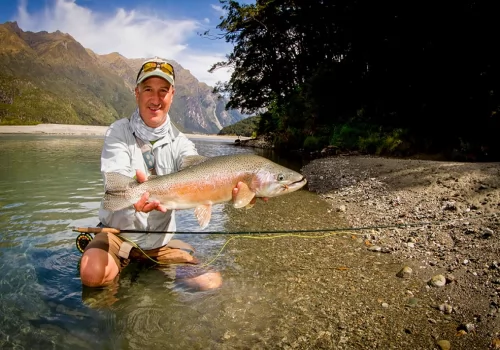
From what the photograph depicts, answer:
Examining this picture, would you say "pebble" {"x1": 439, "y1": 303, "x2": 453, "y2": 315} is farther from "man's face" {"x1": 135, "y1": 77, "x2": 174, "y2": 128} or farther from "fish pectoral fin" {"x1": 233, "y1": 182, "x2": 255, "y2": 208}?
"man's face" {"x1": 135, "y1": 77, "x2": 174, "y2": 128}

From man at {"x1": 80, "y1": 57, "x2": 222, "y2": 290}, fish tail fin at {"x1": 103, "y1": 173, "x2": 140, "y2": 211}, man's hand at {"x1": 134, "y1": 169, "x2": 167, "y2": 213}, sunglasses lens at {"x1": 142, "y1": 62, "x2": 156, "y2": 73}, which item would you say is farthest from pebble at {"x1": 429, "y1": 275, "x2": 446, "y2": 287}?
sunglasses lens at {"x1": 142, "y1": 62, "x2": 156, "y2": 73}

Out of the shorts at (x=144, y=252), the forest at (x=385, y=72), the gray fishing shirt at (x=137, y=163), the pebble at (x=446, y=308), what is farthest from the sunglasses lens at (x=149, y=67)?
the forest at (x=385, y=72)

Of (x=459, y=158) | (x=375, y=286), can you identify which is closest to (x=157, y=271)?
(x=375, y=286)

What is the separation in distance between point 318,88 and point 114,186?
25.3m

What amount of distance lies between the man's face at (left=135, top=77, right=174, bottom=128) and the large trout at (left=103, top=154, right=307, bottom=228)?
92 cm

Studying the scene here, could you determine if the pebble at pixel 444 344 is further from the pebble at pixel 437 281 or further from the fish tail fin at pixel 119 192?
the fish tail fin at pixel 119 192

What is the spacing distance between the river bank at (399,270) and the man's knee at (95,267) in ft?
6.98

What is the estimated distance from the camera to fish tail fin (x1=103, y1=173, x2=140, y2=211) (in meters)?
3.41

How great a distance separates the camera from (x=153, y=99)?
4.16m

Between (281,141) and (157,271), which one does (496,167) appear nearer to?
(157,271)

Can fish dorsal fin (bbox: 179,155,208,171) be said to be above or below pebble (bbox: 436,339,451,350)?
above

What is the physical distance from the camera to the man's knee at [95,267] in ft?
13.4

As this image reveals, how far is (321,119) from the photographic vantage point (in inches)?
1064

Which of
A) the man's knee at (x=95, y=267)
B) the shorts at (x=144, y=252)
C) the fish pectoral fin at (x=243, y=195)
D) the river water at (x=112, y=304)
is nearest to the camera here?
the river water at (x=112, y=304)
